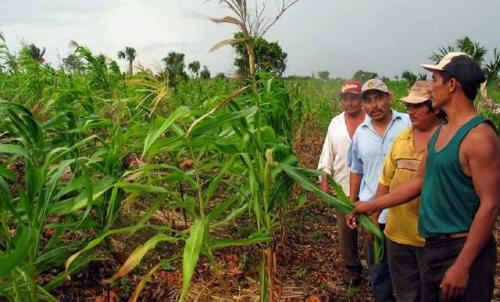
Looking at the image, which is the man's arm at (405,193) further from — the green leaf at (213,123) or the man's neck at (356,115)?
the man's neck at (356,115)

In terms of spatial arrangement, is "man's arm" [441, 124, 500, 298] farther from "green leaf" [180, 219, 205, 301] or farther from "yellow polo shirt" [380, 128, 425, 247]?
"green leaf" [180, 219, 205, 301]

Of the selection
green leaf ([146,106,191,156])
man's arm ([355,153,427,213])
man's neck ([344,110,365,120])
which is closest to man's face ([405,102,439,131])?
man's arm ([355,153,427,213])

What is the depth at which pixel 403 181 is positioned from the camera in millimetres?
2416

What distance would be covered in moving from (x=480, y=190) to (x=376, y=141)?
3.84 ft

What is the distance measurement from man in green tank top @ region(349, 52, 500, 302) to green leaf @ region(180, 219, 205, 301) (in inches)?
30.4

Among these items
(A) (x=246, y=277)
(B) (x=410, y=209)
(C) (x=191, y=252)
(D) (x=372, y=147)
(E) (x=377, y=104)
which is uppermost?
(E) (x=377, y=104)

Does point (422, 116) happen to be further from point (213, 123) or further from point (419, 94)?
point (213, 123)

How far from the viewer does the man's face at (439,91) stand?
1.87m

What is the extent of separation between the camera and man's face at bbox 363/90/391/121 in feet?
9.43

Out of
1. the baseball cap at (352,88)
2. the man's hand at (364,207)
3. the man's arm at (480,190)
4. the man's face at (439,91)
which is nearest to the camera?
the man's arm at (480,190)

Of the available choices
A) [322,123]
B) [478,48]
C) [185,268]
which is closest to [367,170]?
[185,268]

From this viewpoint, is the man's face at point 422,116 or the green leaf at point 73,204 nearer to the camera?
the green leaf at point 73,204

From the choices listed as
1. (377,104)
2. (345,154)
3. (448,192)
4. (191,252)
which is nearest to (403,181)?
(448,192)

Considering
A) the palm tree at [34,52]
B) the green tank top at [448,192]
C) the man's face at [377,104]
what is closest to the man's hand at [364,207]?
the green tank top at [448,192]
